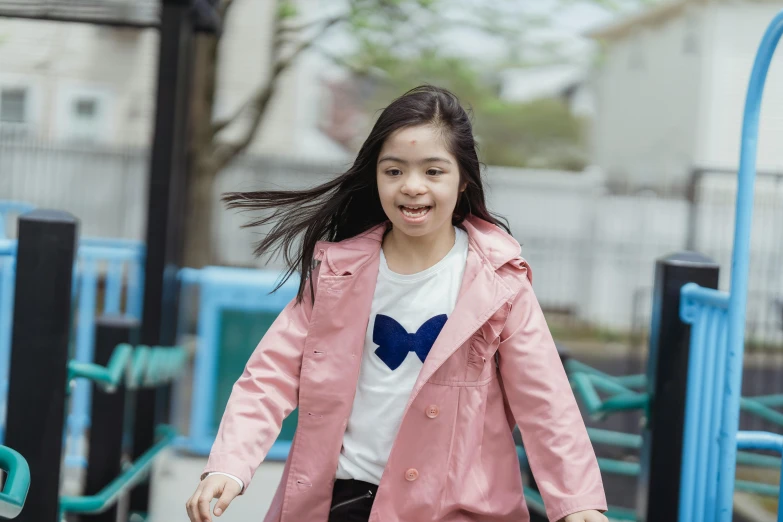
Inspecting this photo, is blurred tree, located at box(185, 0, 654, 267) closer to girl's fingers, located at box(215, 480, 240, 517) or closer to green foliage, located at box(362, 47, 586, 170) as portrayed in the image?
girl's fingers, located at box(215, 480, 240, 517)

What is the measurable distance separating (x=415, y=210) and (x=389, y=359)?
321 millimetres

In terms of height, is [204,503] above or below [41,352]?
below

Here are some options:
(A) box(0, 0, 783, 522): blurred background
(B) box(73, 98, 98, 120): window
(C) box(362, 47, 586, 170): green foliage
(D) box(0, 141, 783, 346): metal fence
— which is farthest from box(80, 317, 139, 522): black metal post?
(C) box(362, 47, 586, 170): green foliage

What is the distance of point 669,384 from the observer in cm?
290

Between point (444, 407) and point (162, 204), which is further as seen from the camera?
point (162, 204)

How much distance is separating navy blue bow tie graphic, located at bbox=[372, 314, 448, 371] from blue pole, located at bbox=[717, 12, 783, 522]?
722 mm

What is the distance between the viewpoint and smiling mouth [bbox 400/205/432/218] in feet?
7.15

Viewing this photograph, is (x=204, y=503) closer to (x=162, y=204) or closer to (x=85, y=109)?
(x=162, y=204)

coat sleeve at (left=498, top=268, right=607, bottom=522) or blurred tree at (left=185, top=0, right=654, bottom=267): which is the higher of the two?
blurred tree at (left=185, top=0, right=654, bottom=267)

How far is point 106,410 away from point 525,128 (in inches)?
1452

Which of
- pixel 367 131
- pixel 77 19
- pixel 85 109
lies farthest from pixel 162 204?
pixel 85 109

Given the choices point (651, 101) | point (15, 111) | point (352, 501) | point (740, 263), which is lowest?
point (352, 501)

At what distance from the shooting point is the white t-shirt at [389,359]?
2.17m

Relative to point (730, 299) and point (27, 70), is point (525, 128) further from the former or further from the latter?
point (730, 299)
